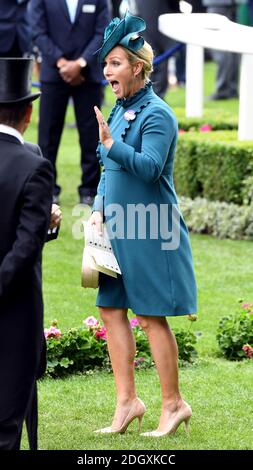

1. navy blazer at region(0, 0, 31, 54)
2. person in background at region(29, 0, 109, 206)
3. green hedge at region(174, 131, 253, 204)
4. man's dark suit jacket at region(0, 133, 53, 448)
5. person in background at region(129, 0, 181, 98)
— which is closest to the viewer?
man's dark suit jacket at region(0, 133, 53, 448)

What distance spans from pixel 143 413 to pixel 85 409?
1.94 feet

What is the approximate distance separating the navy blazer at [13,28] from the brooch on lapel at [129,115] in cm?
865

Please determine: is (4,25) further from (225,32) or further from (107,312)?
(107,312)

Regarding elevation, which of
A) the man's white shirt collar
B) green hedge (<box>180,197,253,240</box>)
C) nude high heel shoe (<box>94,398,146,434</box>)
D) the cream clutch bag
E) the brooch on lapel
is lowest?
green hedge (<box>180,197,253,240</box>)

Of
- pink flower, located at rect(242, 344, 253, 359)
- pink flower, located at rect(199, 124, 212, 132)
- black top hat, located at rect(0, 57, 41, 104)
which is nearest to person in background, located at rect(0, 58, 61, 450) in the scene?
black top hat, located at rect(0, 57, 41, 104)

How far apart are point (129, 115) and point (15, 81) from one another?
103 centimetres

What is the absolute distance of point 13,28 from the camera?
14.7 metres

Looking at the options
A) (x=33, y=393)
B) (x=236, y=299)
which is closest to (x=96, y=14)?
(x=236, y=299)

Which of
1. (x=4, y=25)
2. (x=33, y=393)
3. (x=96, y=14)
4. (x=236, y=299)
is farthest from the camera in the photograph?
(x=4, y=25)

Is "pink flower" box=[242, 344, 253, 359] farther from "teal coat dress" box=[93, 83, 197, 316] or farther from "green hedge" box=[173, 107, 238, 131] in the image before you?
"green hedge" box=[173, 107, 238, 131]

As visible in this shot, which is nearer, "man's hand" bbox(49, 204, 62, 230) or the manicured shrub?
"man's hand" bbox(49, 204, 62, 230)

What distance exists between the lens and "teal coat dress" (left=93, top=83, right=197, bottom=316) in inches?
243

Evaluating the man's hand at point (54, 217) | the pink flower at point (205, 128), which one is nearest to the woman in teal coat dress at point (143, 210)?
the man's hand at point (54, 217)
